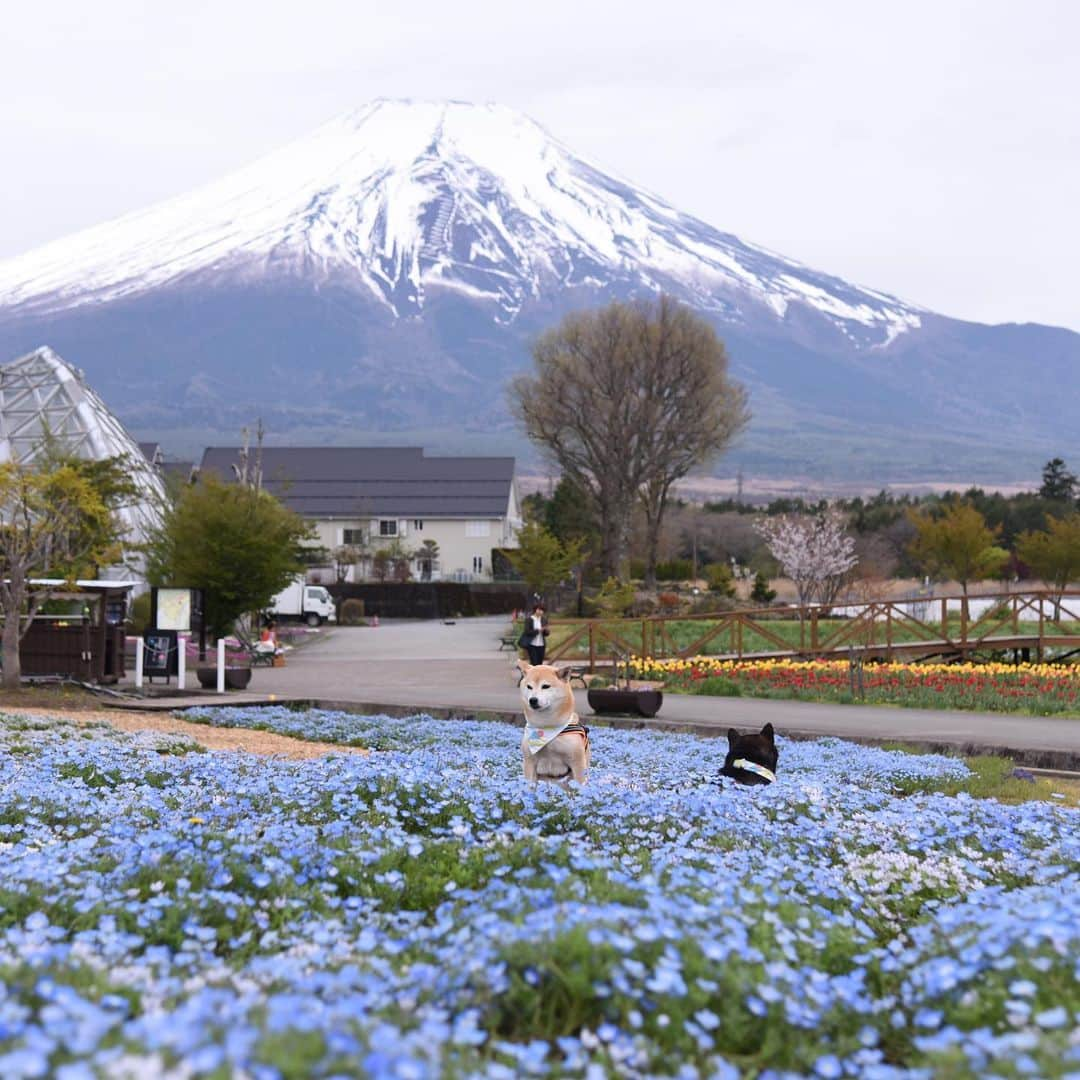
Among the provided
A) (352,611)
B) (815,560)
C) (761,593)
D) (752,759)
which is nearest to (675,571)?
(761,593)

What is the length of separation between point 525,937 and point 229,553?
3372 cm

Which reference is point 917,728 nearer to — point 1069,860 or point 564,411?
point 1069,860

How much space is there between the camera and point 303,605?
60469mm

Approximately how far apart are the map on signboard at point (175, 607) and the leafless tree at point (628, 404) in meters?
45.1

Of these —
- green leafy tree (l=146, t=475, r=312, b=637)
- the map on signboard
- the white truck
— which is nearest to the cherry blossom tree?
the white truck

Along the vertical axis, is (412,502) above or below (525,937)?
above

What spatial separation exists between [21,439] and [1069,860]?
245 ft

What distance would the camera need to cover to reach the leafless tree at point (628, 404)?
73.1 metres

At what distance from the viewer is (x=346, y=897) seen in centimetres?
593

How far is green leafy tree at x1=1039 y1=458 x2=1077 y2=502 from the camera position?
94.2m

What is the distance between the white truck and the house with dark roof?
103ft

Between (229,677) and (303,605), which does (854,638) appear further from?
(303,605)

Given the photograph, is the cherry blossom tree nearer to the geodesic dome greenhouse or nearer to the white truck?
the white truck

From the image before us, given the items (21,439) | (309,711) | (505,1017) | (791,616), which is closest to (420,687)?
(309,711)
